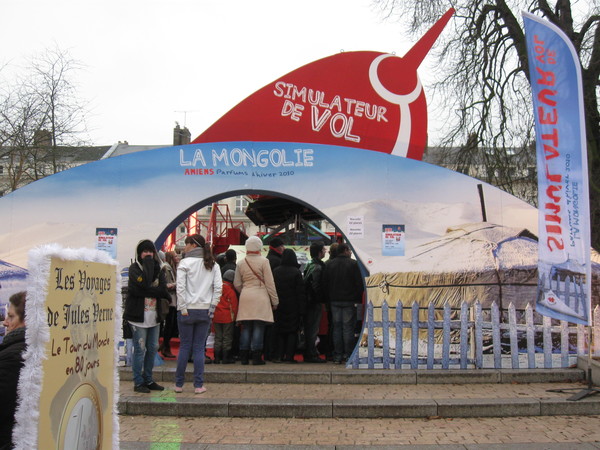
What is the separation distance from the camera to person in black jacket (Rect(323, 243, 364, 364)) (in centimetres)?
895

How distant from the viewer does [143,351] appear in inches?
293

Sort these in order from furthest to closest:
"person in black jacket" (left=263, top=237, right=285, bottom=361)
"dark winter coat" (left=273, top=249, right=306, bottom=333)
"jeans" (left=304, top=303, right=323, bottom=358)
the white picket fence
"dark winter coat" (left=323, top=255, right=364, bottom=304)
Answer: "jeans" (left=304, top=303, right=323, bottom=358), "person in black jacket" (left=263, top=237, right=285, bottom=361), "dark winter coat" (left=273, top=249, right=306, bottom=333), "dark winter coat" (left=323, top=255, right=364, bottom=304), the white picket fence

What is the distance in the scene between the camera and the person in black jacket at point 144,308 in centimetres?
730

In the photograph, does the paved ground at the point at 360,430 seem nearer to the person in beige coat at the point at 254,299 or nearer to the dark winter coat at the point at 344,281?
the person in beige coat at the point at 254,299

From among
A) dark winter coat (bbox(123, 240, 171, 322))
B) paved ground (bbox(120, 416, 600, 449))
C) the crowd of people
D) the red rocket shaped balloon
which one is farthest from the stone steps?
the red rocket shaped balloon

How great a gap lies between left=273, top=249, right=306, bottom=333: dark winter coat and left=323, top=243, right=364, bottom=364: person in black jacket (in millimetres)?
469

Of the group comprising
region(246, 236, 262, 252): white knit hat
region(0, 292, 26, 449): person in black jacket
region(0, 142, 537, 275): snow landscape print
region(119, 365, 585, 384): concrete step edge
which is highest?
region(0, 142, 537, 275): snow landscape print

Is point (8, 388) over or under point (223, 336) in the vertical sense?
over

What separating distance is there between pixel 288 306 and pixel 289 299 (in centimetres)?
11

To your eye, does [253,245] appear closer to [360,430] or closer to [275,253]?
[275,253]

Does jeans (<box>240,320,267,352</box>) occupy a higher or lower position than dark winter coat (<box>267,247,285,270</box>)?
lower

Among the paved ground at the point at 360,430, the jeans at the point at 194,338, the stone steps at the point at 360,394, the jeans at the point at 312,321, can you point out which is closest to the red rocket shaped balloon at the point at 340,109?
the jeans at the point at 312,321

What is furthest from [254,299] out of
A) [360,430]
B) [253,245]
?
[360,430]

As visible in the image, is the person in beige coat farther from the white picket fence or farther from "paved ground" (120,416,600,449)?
"paved ground" (120,416,600,449)
